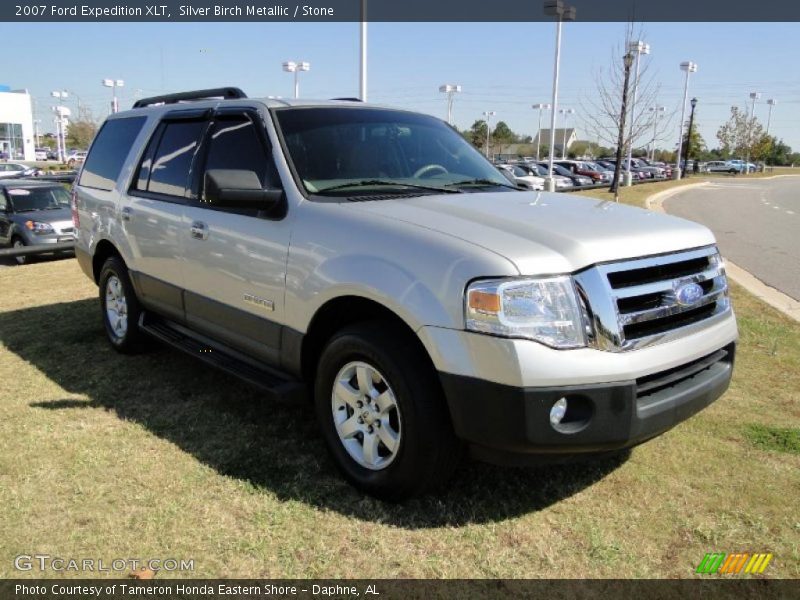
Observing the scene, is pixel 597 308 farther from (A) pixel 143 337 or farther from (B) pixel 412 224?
(A) pixel 143 337

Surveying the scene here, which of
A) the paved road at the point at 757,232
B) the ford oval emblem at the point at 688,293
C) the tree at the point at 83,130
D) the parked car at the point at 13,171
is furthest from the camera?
the tree at the point at 83,130

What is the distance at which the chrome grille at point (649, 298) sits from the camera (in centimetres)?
276

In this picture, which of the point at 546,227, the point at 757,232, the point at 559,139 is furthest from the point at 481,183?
the point at 559,139

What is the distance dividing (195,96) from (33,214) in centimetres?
1181

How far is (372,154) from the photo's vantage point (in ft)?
13.2

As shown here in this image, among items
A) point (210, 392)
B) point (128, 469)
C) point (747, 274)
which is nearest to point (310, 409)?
point (210, 392)

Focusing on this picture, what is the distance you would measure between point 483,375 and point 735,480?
172cm

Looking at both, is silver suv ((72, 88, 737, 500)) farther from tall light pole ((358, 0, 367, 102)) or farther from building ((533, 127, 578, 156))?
building ((533, 127, 578, 156))

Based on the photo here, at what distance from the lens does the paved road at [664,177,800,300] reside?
10078 millimetres

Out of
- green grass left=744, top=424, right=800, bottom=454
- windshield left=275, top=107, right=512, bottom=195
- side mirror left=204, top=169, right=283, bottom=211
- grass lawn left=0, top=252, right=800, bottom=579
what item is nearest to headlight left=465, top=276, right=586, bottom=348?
grass lawn left=0, top=252, right=800, bottom=579

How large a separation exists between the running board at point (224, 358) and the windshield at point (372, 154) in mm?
1081

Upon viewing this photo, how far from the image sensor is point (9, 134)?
82.9 metres
